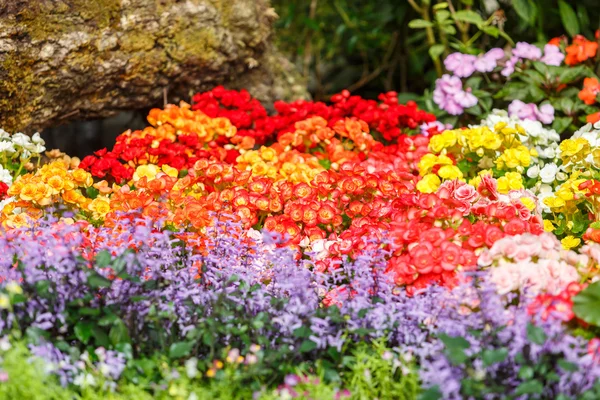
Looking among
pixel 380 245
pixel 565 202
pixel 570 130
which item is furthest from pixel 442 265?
pixel 570 130

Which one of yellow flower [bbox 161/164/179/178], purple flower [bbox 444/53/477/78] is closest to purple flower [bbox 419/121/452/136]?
purple flower [bbox 444/53/477/78]

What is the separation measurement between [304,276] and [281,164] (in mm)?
1241

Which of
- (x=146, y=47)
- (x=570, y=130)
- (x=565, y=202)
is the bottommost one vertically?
(x=570, y=130)

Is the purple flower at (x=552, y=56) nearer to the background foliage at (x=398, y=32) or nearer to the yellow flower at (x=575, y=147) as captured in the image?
the background foliage at (x=398, y=32)

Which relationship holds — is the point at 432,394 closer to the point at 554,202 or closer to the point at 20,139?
the point at 554,202

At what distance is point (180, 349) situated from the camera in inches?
75.7

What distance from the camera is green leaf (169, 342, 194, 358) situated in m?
1.91

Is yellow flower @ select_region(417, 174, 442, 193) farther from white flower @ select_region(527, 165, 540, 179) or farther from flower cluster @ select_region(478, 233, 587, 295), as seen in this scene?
flower cluster @ select_region(478, 233, 587, 295)

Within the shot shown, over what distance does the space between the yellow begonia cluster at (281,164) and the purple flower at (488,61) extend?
1209 millimetres

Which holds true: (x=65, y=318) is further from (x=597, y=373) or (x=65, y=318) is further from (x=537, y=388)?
(x=597, y=373)

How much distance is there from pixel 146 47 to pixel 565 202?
2.22 metres

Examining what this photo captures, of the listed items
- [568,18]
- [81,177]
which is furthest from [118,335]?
[568,18]

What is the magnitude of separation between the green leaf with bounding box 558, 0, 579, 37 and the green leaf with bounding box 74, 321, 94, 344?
145 inches

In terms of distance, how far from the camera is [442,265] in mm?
2227
